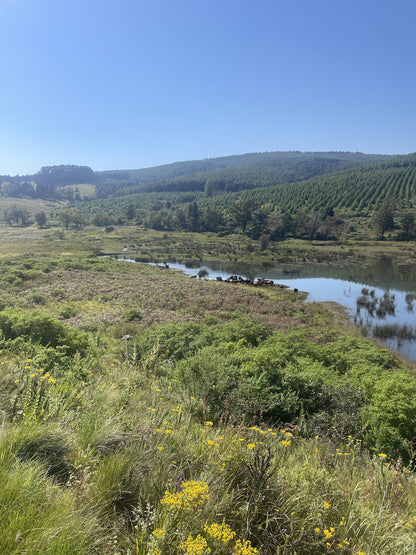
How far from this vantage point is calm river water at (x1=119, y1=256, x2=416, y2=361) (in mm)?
23378

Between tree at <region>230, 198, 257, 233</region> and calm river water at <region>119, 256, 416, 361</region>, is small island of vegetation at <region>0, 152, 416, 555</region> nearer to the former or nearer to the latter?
calm river water at <region>119, 256, 416, 361</region>

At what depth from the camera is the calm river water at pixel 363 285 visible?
920 inches

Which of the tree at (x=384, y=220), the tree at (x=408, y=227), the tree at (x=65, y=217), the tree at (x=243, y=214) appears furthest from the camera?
the tree at (x=65, y=217)

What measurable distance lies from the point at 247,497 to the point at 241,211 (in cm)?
10574

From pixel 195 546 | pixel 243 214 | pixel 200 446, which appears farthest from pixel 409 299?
pixel 243 214

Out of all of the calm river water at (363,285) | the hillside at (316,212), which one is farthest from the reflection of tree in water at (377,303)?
the hillside at (316,212)

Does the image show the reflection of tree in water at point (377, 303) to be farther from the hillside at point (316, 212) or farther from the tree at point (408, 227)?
the hillside at point (316, 212)

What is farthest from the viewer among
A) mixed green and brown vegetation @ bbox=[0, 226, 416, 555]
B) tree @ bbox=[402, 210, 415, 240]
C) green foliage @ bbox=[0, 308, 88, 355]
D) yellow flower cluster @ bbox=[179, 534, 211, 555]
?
tree @ bbox=[402, 210, 415, 240]

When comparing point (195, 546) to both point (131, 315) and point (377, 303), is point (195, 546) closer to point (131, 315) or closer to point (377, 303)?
point (131, 315)

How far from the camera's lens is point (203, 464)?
278cm

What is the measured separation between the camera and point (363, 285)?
3747 cm

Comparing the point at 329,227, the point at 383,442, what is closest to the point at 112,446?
the point at 383,442

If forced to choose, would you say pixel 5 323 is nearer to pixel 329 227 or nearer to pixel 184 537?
pixel 184 537

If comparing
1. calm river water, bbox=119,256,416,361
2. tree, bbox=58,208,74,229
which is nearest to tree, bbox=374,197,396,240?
calm river water, bbox=119,256,416,361
